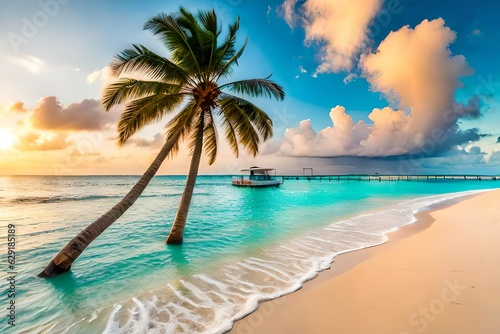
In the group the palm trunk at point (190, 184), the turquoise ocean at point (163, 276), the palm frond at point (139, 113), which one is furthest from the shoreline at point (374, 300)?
the palm frond at point (139, 113)

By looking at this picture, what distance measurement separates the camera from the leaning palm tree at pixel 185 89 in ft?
25.6

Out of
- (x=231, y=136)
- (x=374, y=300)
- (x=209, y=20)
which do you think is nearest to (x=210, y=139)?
(x=231, y=136)

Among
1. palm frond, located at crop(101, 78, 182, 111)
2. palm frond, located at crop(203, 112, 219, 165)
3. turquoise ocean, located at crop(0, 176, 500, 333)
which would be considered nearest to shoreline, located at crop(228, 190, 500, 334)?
turquoise ocean, located at crop(0, 176, 500, 333)

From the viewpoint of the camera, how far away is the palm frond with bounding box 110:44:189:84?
7719mm

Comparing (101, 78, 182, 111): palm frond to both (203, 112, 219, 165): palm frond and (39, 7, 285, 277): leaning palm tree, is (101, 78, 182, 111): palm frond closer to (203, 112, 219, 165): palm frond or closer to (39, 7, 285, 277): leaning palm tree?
(39, 7, 285, 277): leaning palm tree

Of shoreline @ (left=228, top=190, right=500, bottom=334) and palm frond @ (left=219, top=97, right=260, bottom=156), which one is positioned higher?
palm frond @ (left=219, top=97, right=260, bottom=156)

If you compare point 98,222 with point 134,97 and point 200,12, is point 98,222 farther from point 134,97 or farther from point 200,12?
point 200,12

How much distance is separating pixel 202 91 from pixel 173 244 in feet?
20.6

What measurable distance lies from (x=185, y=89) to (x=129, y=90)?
2003 millimetres

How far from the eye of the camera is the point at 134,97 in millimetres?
8430

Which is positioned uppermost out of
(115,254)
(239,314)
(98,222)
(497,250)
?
(98,222)

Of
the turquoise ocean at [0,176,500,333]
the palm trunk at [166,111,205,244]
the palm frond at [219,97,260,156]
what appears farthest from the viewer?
the palm frond at [219,97,260,156]

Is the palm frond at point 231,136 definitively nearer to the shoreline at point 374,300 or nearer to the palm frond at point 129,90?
the palm frond at point 129,90

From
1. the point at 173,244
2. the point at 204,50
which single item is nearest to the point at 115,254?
the point at 173,244
